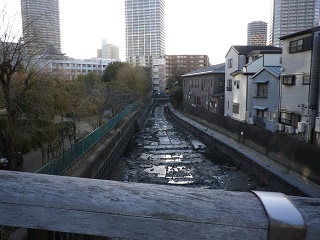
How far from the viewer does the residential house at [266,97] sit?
2220 cm

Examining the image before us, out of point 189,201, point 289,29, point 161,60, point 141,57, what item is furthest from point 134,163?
point 141,57

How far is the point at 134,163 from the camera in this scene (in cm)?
1962

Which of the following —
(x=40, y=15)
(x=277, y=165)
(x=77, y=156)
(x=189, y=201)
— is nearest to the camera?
(x=189, y=201)

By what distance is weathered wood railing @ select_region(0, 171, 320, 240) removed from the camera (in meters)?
0.99

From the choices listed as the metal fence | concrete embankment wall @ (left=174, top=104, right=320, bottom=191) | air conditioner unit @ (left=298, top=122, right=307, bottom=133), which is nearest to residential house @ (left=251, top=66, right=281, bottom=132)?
concrete embankment wall @ (left=174, top=104, right=320, bottom=191)

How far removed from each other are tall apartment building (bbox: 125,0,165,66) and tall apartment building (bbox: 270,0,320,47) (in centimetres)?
6715

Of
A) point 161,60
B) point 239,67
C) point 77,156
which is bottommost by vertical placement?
point 77,156

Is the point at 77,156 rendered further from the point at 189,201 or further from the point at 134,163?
the point at 189,201

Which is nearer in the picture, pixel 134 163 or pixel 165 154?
pixel 134 163

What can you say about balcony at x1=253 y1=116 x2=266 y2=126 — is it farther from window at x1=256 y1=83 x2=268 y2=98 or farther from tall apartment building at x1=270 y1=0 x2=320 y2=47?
tall apartment building at x1=270 y1=0 x2=320 y2=47

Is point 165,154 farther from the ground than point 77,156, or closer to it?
closer to it

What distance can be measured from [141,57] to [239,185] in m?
131

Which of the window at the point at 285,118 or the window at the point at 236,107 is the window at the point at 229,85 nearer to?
the window at the point at 236,107

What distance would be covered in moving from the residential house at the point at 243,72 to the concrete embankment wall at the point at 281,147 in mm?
3011
